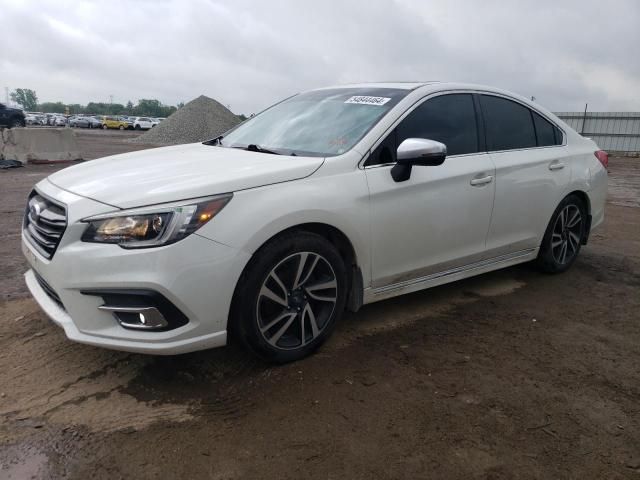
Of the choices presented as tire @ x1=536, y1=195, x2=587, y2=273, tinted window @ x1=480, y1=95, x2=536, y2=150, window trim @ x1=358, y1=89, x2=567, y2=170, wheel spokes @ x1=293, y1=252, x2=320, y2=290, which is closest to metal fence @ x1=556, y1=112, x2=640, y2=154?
tire @ x1=536, y1=195, x2=587, y2=273

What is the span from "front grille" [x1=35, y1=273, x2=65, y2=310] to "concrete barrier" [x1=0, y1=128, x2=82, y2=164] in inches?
483

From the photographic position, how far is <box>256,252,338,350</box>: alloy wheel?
3008mm

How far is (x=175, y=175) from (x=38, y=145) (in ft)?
42.6

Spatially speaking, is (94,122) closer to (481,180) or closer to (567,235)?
(567,235)

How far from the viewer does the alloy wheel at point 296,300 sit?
3008mm

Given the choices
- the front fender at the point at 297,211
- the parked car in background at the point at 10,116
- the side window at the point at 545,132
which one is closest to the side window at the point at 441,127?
the front fender at the point at 297,211

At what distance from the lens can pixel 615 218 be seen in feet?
27.5

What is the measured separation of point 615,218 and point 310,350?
7015mm

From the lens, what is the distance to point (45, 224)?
9.57 feet

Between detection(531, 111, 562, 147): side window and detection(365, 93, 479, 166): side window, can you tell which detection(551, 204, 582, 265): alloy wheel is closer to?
detection(531, 111, 562, 147): side window

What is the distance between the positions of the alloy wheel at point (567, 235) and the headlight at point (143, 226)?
349 cm

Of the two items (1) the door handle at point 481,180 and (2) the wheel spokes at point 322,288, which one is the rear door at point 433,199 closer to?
(1) the door handle at point 481,180

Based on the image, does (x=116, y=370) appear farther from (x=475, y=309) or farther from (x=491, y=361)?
(x=475, y=309)

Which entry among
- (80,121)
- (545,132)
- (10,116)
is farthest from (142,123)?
(545,132)
